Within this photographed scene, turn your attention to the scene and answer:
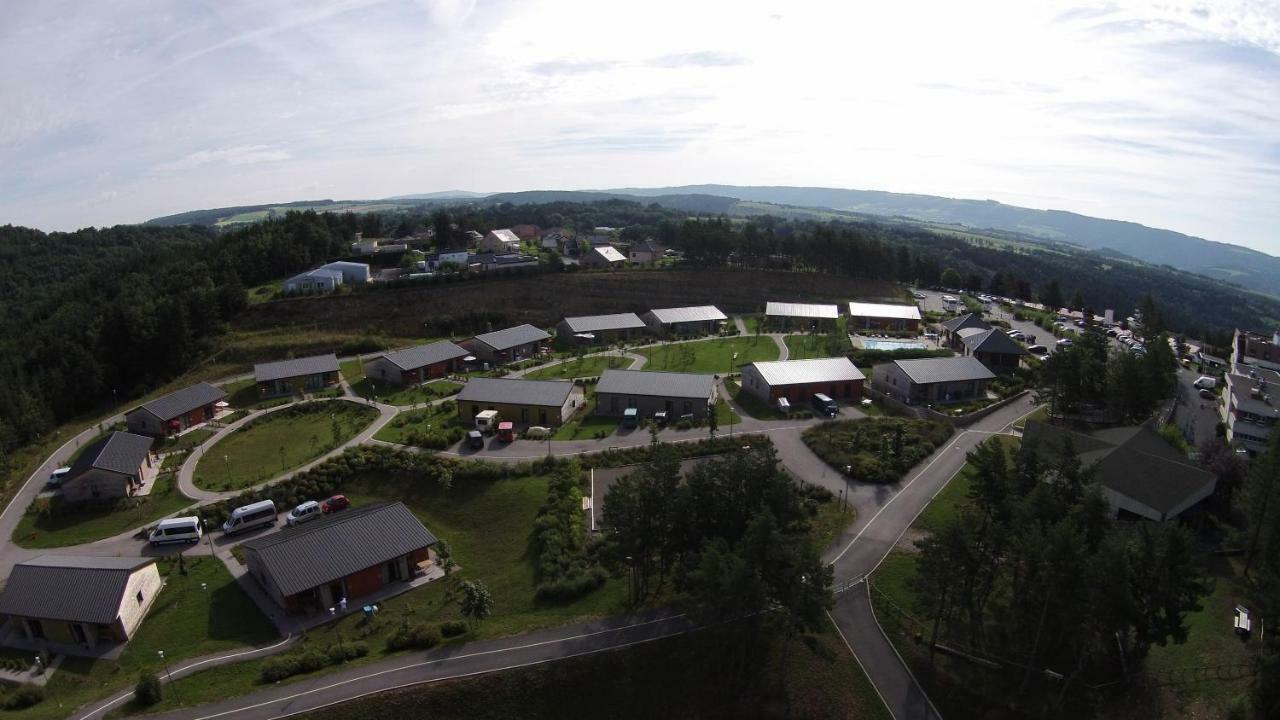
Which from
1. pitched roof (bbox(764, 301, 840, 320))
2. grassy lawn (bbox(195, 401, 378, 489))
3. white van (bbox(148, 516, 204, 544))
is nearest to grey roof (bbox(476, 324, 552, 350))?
grassy lawn (bbox(195, 401, 378, 489))

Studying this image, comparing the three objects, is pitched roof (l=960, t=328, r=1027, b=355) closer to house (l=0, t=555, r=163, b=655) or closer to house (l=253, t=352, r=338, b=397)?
house (l=253, t=352, r=338, b=397)

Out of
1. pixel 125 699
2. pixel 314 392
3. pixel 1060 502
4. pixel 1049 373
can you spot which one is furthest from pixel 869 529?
pixel 314 392

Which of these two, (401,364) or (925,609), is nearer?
(925,609)

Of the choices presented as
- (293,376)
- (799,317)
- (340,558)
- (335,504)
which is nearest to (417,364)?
(293,376)

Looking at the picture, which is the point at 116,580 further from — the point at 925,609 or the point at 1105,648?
the point at 1105,648

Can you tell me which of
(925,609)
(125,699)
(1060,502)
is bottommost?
(125,699)
